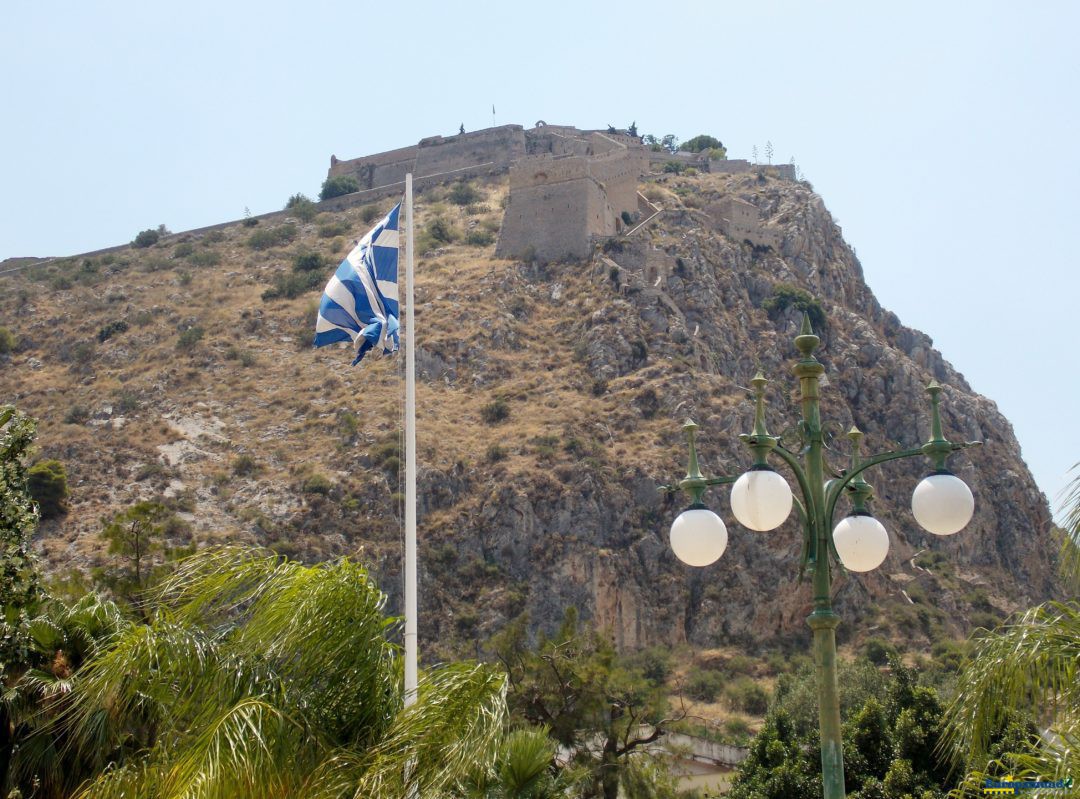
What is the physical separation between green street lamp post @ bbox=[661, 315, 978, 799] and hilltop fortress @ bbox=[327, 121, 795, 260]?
55735 millimetres

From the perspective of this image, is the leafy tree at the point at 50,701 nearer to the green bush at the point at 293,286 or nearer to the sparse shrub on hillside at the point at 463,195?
the green bush at the point at 293,286

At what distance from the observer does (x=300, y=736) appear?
8922 millimetres

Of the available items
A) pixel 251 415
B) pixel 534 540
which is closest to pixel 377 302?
pixel 534 540

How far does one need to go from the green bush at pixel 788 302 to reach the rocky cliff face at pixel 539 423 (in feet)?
0.44

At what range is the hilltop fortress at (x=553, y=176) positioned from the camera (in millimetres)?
63906

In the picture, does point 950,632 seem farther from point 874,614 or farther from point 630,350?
point 630,350

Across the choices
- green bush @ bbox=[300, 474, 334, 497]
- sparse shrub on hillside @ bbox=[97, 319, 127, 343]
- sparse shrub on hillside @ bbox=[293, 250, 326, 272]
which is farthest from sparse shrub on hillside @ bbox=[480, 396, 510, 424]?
sparse shrub on hillside @ bbox=[293, 250, 326, 272]

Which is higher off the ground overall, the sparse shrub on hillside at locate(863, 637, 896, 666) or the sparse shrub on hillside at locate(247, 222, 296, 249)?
the sparse shrub on hillside at locate(247, 222, 296, 249)

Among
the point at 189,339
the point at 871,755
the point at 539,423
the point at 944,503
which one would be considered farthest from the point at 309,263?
the point at 944,503

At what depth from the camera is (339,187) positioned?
85750 millimetres

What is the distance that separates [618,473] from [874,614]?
33.2 feet

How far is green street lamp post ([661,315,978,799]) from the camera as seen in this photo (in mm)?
7672

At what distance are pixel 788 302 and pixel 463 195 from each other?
21.0 meters

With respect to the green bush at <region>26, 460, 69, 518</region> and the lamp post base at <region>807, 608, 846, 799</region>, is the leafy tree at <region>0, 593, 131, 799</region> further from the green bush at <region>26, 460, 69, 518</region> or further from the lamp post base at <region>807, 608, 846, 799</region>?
the green bush at <region>26, 460, 69, 518</region>
